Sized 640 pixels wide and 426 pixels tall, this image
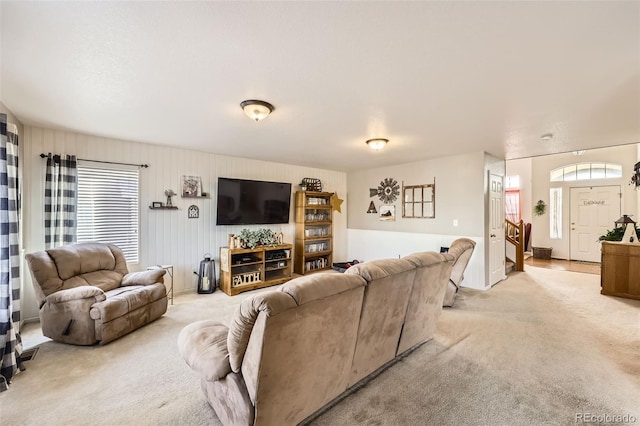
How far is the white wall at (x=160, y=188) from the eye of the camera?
3330 mm

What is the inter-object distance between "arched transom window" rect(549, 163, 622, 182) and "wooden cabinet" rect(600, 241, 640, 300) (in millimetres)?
Answer: 3811

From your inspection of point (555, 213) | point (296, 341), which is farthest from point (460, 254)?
point (555, 213)

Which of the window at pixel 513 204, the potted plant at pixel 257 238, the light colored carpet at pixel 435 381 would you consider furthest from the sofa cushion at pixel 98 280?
the window at pixel 513 204

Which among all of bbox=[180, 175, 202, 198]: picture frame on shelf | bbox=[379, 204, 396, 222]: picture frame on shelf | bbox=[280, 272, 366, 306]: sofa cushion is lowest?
bbox=[280, 272, 366, 306]: sofa cushion

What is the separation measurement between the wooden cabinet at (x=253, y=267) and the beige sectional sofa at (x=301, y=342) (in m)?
2.62

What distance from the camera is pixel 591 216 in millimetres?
7031

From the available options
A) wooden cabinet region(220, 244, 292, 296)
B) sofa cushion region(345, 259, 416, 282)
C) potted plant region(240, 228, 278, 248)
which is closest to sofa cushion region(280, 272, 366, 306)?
sofa cushion region(345, 259, 416, 282)

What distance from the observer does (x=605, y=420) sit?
176 cm

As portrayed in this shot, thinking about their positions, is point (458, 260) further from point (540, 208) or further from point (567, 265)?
point (540, 208)

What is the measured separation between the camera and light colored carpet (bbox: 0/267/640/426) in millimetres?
1792

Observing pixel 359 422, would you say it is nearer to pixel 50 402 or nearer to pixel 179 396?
pixel 179 396

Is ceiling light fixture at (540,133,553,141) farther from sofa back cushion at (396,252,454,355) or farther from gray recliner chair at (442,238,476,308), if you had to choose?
sofa back cushion at (396,252,454,355)

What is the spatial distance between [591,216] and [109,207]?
10.4 metres

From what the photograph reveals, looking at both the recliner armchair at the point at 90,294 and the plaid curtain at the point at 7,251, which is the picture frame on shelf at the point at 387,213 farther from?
the plaid curtain at the point at 7,251
